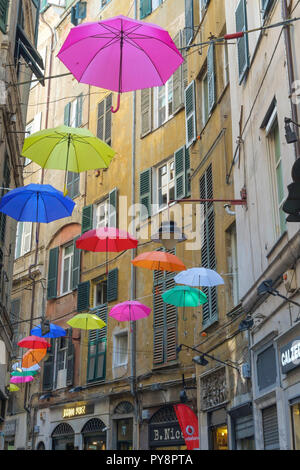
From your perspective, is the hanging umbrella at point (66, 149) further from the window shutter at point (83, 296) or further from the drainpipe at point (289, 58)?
the window shutter at point (83, 296)

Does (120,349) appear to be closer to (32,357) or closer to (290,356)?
(32,357)

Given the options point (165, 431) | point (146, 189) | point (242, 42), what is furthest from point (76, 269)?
point (242, 42)

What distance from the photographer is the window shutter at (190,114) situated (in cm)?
1754

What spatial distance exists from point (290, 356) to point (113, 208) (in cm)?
1393

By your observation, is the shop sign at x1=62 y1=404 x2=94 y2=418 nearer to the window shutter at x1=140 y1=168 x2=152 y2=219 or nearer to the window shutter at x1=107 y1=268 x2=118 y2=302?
the window shutter at x1=107 y1=268 x2=118 y2=302

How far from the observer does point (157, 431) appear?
59.7ft

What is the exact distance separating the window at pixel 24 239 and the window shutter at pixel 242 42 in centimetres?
1765

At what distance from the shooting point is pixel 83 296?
2314 centimetres

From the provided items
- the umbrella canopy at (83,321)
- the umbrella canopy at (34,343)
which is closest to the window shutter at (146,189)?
the umbrella canopy at (83,321)

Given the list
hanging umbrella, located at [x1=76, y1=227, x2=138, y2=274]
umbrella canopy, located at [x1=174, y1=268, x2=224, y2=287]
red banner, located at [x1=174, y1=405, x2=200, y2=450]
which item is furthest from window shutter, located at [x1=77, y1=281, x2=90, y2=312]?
umbrella canopy, located at [x1=174, y1=268, x2=224, y2=287]

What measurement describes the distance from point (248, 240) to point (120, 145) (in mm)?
11976
